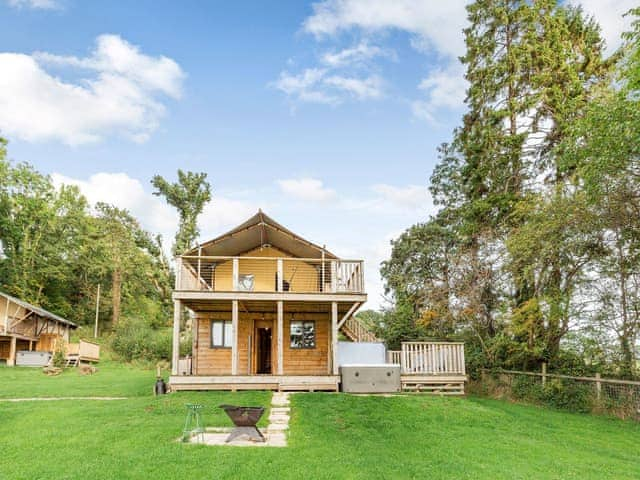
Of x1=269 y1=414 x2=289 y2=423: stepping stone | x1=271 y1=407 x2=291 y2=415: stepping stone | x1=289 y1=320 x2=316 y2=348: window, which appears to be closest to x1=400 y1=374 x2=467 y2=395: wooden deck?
x1=289 y1=320 x2=316 y2=348: window

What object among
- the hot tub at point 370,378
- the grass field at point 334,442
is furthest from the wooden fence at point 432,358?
the grass field at point 334,442

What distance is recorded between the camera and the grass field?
655 cm

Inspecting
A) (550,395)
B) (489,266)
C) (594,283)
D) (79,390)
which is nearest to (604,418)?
(550,395)

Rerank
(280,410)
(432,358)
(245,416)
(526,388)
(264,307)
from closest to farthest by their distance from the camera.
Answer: (245,416) → (280,410) → (526,388) → (432,358) → (264,307)

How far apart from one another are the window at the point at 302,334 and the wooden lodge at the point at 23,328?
15.2m

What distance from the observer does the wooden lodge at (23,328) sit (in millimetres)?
23547

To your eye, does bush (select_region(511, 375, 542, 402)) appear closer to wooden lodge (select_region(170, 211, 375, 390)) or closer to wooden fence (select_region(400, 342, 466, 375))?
wooden fence (select_region(400, 342, 466, 375))

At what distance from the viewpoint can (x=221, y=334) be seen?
16.8m

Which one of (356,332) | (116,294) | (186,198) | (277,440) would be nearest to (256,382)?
(277,440)

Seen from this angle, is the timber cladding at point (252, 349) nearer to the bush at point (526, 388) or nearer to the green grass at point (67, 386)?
the green grass at point (67, 386)

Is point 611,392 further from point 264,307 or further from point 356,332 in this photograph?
point 264,307

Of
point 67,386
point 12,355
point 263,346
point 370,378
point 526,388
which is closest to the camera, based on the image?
point 370,378

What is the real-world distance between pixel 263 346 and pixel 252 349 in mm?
902

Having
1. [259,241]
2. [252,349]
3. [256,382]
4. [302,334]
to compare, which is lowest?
[256,382]
